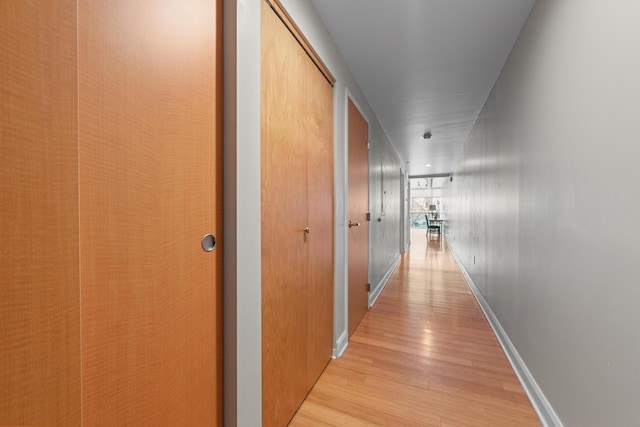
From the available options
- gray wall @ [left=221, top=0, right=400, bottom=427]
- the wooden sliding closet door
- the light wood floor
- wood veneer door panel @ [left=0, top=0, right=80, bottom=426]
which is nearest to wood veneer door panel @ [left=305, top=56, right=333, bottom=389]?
the wooden sliding closet door

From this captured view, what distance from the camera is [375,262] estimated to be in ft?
10.9

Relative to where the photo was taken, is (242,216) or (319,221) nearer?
(242,216)

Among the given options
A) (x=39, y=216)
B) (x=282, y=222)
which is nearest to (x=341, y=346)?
(x=282, y=222)

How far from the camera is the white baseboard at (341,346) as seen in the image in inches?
77.4

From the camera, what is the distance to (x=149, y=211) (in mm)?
696

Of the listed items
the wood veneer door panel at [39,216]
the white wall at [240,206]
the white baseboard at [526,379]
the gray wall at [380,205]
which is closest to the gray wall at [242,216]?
A: the white wall at [240,206]

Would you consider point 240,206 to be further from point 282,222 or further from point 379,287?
point 379,287

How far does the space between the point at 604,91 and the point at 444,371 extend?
1.80 metres

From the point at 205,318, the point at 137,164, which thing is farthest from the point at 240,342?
the point at 137,164

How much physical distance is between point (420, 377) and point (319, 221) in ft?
4.17

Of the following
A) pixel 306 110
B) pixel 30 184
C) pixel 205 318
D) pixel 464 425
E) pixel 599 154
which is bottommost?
pixel 464 425

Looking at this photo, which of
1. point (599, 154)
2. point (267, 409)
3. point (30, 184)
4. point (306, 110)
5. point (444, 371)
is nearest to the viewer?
point (30, 184)

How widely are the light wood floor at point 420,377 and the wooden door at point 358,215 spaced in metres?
0.24

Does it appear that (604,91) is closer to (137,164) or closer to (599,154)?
(599,154)
